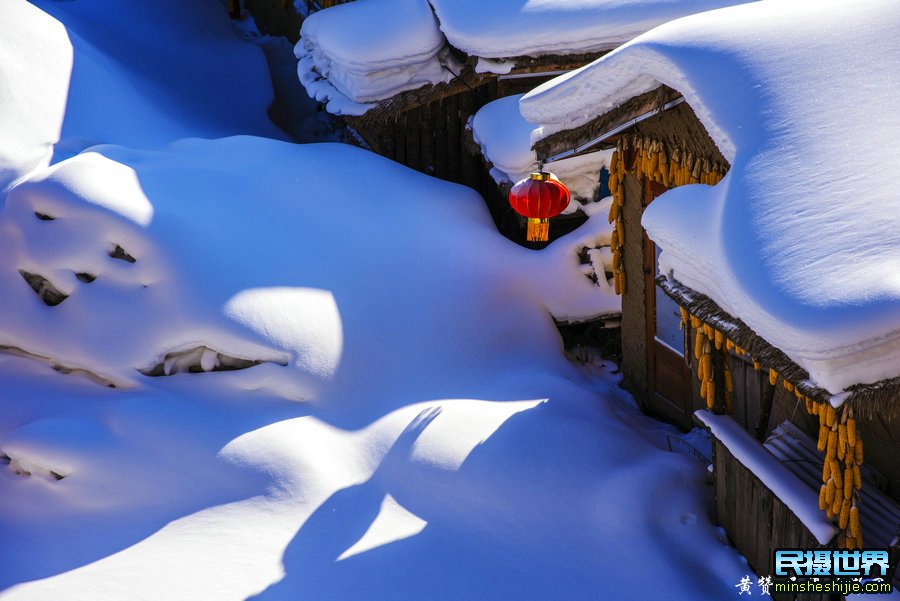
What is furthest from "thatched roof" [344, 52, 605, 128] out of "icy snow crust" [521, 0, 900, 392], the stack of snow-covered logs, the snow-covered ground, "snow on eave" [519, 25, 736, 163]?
"icy snow crust" [521, 0, 900, 392]

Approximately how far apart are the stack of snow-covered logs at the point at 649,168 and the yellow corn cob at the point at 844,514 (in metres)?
2.19

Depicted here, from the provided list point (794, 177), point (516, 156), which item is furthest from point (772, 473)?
point (516, 156)

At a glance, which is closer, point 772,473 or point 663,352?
point 772,473

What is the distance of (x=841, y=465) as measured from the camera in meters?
4.35

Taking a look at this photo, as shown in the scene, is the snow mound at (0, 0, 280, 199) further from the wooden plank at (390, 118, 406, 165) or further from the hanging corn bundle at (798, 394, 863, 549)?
the hanging corn bundle at (798, 394, 863, 549)

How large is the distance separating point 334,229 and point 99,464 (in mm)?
3144

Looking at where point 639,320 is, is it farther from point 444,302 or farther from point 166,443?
point 166,443

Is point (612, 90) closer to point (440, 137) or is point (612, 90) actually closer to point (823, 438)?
point (823, 438)

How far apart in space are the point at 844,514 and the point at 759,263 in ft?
3.94

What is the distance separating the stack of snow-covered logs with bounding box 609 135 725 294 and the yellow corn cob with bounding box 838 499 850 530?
2188 millimetres

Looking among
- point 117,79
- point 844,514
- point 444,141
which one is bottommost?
point 444,141

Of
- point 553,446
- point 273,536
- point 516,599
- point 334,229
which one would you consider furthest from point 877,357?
point 334,229

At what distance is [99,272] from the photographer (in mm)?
8461

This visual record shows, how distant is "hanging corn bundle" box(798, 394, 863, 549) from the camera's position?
4145 mm
